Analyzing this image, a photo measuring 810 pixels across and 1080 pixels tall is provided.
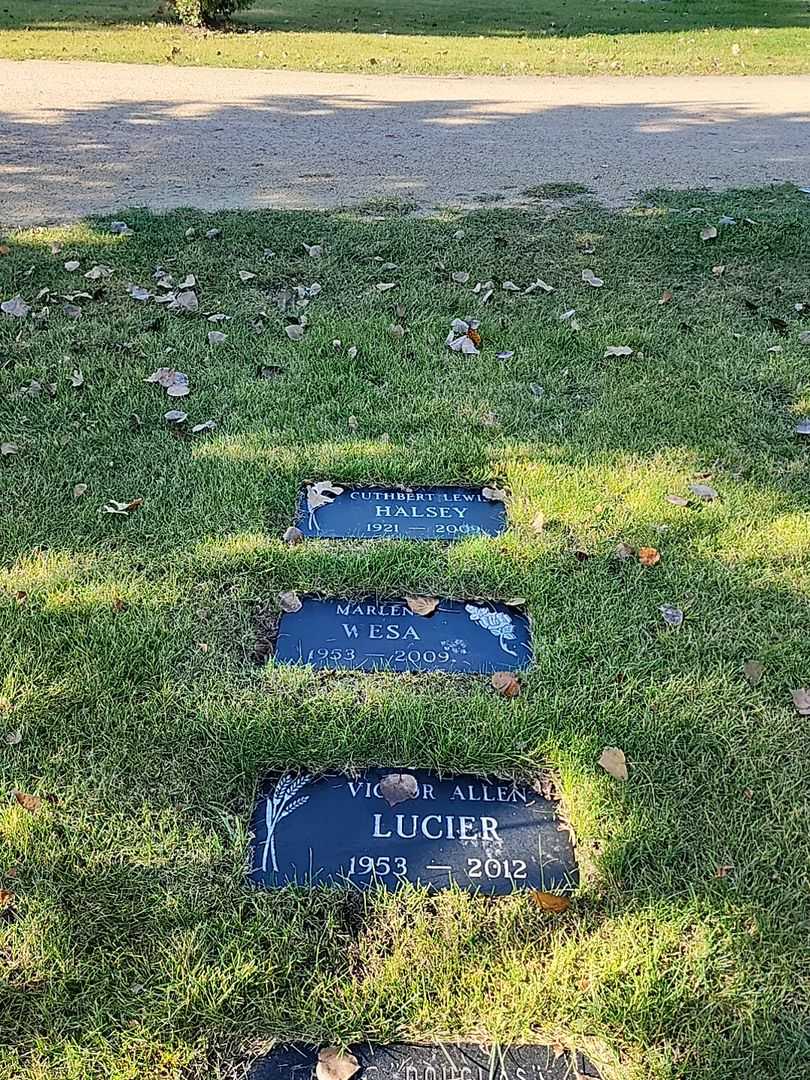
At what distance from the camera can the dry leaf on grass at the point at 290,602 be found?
8.96 ft

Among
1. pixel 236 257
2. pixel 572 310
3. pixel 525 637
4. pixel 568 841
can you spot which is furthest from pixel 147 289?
pixel 568 841

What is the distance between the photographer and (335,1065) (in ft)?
5.53

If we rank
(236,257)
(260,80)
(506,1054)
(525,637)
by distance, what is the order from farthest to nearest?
1. (260,80)
2. (236,257)
3. (525,637)
4. (506,1054)

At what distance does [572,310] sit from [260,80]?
25.7 ft

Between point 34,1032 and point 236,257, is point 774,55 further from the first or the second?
point 34,1032

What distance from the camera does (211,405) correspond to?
3814 mm

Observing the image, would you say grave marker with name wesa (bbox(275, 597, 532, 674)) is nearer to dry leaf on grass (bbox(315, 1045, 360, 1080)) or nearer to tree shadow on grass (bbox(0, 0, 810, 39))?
dry leaf on grass (bbox(315, 1045, 360, 1080))

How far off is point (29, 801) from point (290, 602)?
34.9 inches

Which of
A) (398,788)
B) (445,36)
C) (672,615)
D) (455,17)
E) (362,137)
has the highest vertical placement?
(455,17)

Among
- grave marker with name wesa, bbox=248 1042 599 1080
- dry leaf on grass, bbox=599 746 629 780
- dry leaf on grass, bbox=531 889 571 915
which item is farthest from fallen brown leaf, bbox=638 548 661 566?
grave marker with name wesa, bbox=248 1042 599 1080

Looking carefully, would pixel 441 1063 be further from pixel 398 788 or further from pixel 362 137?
pixel 362 137

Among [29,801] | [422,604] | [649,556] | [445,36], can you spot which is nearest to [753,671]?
[649,556]

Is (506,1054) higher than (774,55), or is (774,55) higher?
(774,55)

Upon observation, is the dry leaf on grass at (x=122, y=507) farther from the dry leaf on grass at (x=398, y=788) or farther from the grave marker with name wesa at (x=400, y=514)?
the dry leaf on grass at (x=398, y=788)
